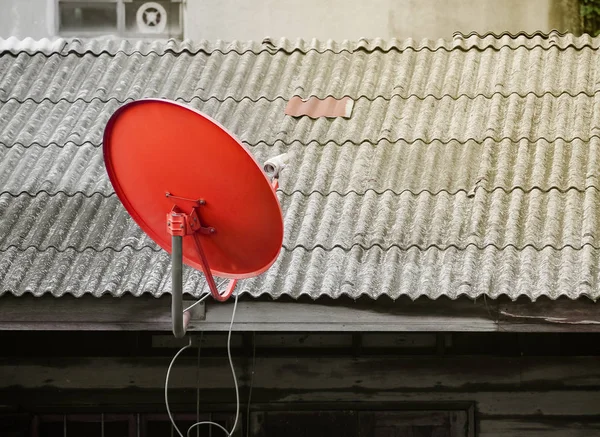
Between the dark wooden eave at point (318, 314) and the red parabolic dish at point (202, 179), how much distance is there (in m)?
0.70

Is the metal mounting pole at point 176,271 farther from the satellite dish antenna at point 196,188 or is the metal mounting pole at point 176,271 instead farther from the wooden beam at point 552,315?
the wooden beam at point 552,315

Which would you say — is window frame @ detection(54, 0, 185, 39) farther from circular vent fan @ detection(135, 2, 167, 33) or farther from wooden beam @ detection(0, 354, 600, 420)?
wooden beam @ detection(0, 354, 600, 420)

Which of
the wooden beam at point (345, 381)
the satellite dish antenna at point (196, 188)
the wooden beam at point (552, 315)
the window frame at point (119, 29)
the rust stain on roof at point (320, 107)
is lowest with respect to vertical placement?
the wooden beam at point (345, 381)

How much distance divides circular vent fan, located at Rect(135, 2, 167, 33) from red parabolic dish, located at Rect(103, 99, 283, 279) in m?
6.58

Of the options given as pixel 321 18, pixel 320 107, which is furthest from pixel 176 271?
pixel 321 18

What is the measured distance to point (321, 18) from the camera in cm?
1053

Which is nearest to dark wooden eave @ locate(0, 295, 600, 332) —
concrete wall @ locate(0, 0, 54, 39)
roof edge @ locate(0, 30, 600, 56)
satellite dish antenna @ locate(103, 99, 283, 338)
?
satellite dish antenna @ locate(103, 99, 283, 338)

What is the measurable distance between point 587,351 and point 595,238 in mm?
1205

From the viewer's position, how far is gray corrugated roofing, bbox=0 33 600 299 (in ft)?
16.4

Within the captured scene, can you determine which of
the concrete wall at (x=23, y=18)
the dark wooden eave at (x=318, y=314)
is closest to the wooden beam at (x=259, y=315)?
the dark wooden eave at (x=318, y=314)

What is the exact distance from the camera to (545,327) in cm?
476

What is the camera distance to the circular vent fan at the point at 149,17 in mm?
10516

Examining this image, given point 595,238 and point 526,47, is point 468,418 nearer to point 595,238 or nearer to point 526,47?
point 595,238

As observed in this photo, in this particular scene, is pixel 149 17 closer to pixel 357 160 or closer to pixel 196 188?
pixel 357 160
